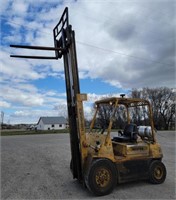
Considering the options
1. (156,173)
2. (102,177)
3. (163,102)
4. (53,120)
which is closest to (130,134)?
(156,173)

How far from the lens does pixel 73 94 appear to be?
19.6ft

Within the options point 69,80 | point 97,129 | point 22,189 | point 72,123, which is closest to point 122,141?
point 97,129

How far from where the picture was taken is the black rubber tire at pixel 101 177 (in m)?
5.24

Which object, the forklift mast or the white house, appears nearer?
the forklift mast

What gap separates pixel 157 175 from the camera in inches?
245

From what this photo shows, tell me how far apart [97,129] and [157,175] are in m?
2.14

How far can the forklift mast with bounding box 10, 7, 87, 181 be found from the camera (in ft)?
18.4

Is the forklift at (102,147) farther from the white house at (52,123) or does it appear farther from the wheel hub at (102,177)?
the white house at (52,123)

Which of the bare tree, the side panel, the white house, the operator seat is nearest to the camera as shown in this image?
the side panel

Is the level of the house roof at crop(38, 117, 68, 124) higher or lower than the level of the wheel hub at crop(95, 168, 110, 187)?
higher

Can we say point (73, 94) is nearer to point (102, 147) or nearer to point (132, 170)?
point (102, 147)

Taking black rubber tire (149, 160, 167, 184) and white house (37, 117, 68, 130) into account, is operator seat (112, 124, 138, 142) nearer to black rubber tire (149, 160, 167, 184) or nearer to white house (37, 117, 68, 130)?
black rubber tire (149, 160, 167, 184)

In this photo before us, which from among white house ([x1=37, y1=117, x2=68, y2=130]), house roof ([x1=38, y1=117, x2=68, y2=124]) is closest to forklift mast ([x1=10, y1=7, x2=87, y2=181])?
white house ([x1=37, y1=117, x2=68, y2=130])

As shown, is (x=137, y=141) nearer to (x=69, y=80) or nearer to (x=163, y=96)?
(x=69, y=80)
